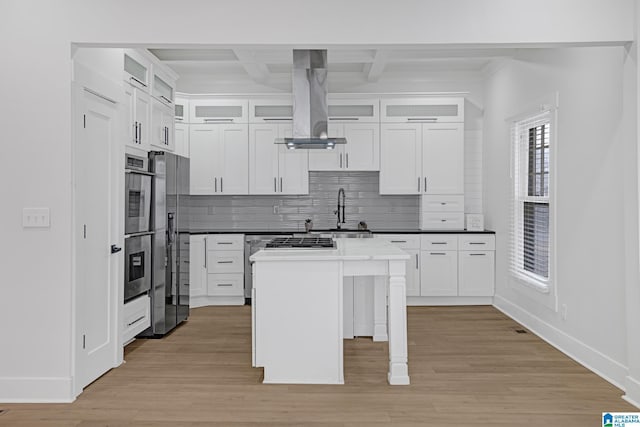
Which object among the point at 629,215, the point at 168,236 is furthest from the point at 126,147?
the point at 629,215

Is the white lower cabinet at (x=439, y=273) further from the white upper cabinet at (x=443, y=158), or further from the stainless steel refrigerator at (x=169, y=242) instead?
the stainless steel refrigerator at (x=169, y=242)

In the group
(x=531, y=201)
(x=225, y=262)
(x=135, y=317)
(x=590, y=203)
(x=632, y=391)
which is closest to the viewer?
(x=632, y=391)

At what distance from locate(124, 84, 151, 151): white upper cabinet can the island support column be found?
2403mm

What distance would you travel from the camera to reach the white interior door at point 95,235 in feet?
11.3

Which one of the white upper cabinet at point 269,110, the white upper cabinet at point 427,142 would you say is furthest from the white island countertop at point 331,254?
the white upper cabinet at point 269,110

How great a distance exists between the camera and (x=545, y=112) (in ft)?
16.0

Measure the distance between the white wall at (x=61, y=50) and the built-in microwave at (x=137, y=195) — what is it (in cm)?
95

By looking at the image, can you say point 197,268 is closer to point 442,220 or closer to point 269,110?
point 269,110

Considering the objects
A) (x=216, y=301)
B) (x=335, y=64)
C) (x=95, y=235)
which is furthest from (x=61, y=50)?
(x=216, y=301)

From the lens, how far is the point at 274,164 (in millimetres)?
6773

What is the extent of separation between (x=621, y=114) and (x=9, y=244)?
416cm

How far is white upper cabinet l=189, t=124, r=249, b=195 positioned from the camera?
6.73 metres

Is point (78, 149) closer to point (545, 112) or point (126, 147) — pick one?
point (126, 147)

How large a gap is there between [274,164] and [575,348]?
13.3 feet
